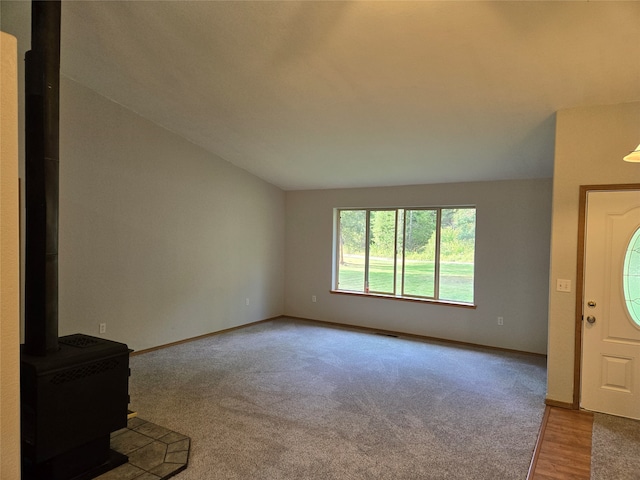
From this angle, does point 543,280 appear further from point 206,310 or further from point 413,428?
point 206,310

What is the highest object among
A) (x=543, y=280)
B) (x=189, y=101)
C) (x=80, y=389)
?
(x=189, y=101)

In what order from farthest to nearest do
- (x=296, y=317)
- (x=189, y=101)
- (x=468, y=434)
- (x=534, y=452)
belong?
(x=296, y=317)
(x=189, y=101)
(x=468, y=434)
(x=534, y=452)

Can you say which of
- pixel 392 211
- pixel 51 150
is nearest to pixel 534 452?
pixel 51 150

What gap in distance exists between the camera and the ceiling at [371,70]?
2.60 meters

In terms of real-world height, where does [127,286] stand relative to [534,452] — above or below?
above

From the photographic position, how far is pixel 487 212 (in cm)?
538

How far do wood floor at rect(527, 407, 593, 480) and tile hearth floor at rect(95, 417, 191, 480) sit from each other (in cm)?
228

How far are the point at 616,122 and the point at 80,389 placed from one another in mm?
4441

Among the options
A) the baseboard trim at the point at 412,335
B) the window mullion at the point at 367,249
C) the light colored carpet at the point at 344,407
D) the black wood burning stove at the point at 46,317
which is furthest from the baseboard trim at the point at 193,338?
the black wood burning stove at the point at 46,317

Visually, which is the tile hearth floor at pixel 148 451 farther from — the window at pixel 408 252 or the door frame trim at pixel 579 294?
the window at pixel 408 252

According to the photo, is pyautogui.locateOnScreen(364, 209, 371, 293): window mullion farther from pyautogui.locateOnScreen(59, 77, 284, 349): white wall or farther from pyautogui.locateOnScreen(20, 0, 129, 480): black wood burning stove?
pyautogui.locateOnScreen(20, 0, 129, 480): black wood burning stove

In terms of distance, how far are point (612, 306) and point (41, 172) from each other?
14.3 ft

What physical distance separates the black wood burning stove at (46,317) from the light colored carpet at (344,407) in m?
0.76

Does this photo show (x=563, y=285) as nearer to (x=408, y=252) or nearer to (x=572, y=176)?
(x=572, y=176)
